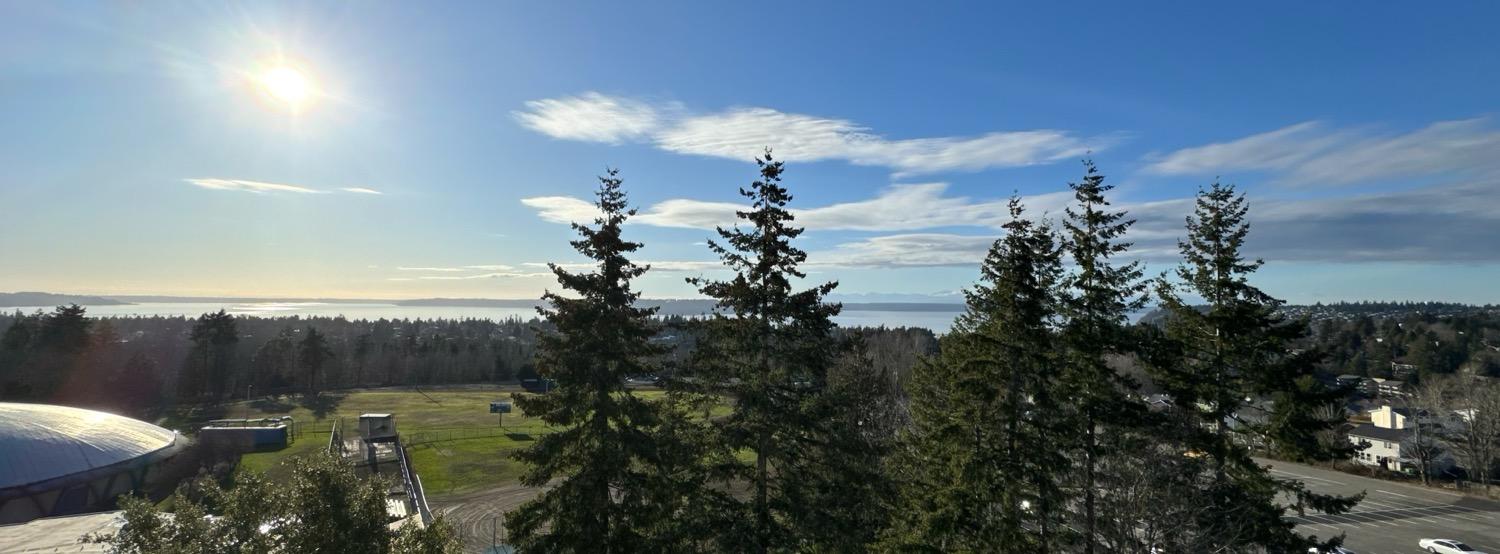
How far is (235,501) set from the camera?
9.66 meters

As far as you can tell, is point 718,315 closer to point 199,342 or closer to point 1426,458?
point 1426,458

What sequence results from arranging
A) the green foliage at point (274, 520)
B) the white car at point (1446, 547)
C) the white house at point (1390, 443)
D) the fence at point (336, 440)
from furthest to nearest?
the white house at point (1390, 443) < the fence at point (336, 440) < the white car at point (1446, 547) < the green foliage at point (274, 520)

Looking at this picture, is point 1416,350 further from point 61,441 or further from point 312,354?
point 312,354

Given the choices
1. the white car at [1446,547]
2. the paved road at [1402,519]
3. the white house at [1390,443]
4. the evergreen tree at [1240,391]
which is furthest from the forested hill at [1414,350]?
the evergreen tree at [1240,391]

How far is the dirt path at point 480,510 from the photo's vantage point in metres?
31.7

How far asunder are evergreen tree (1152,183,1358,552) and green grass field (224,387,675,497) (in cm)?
2637

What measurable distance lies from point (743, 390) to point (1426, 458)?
58464 mm

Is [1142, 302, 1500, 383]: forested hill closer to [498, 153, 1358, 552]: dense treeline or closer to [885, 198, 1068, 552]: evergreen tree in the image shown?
[498, 153, 1358, 552]: dense treeline

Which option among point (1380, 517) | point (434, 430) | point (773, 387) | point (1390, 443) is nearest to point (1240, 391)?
point (773, 387)

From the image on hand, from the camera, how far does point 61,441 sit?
38.9 metres

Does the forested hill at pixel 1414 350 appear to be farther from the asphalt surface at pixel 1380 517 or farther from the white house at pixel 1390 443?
the asphalt surface at pixel 1380 517

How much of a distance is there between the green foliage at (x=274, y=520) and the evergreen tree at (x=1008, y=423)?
39.6 feet

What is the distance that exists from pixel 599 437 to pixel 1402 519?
156 feet

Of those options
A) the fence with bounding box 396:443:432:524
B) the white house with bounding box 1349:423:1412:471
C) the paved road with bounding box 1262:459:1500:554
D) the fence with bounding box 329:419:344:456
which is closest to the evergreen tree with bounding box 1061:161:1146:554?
the paved road with bounding box 1262:459:1500:554
